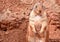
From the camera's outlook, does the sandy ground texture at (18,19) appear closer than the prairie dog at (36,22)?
No

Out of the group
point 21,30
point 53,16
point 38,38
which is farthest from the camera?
point 53,16

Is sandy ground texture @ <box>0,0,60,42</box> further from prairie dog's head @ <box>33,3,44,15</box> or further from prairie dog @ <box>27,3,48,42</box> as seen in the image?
prairie dog's head @ <box>33,3,44,15</box>

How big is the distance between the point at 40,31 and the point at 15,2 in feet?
8.59

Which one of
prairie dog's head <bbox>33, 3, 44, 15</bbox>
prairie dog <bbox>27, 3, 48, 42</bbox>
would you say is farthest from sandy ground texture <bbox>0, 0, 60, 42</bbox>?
prairie dog's head <bbox>33, 3, 44, 15</bbox>

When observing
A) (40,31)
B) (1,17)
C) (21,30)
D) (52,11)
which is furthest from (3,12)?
(40,31)

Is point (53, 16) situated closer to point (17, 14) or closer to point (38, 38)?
point (17, 14)

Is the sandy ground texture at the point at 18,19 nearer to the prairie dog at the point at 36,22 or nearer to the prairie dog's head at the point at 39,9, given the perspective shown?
the prairie dog at the point at 36,22

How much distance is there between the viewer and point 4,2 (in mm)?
8234

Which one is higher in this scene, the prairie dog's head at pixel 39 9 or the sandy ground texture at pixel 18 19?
the prairie dog's head at pixel 39 9

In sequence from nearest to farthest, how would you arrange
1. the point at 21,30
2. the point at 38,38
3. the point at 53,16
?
1. the point at 38,38
2. the point at 21,30
3. the point at 53,16

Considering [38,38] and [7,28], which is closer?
[38,38]

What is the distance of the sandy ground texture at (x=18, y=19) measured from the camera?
Result: 7160 mm

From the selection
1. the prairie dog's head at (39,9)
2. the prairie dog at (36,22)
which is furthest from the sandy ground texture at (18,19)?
the prairie dog's head at (39,9)

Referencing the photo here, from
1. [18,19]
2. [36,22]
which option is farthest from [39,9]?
[18,19]
